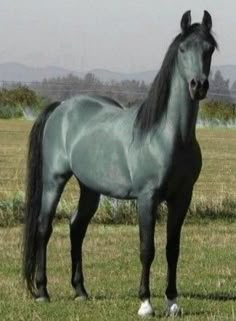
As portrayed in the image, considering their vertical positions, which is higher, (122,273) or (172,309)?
(172,309)

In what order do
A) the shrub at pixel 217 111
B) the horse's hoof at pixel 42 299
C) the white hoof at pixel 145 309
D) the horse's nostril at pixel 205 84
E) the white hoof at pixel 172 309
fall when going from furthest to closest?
1. the shrub at pixel 217 111
2. the horse's hoof at pixel 42 299
3. the white hoof at pixel 172 309
4. the white hoof at pixel 145 309
5. the horse's nostril at pixel 205 84

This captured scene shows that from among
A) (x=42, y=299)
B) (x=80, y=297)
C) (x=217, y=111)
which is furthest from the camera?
(x=217, y=111)

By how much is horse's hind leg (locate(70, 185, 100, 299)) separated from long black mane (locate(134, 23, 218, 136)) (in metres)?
1.34

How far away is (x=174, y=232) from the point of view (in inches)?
305

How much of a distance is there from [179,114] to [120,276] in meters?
2.87

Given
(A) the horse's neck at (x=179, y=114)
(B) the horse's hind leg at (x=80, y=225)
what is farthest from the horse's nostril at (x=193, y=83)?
(B) the horse's hind leg at (x=80, y=225)

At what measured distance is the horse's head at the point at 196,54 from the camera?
22.9ft

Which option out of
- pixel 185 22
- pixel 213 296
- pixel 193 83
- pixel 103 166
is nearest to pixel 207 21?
pixel 185 22

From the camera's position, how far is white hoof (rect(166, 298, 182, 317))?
767cm

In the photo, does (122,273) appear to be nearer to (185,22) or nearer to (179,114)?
(179,114)

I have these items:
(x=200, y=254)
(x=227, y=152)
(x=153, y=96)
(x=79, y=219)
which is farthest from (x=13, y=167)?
(x=153, y=96)

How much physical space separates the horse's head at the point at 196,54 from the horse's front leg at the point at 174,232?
0.90m

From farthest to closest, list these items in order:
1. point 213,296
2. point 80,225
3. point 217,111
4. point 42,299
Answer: point 217,111, point 80,225, point 213,296, point 42,299

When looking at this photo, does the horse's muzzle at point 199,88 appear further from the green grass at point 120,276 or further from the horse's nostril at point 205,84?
the green grass at point 120,276
